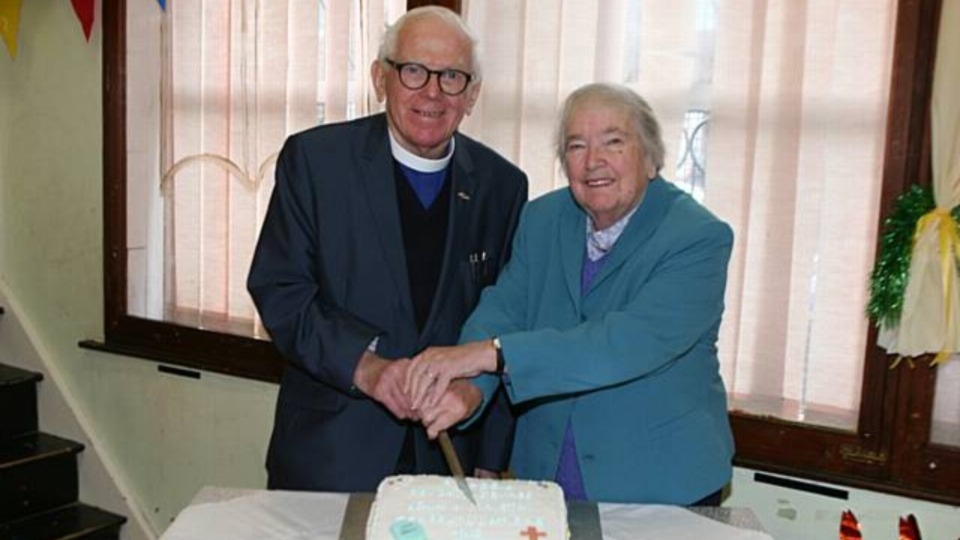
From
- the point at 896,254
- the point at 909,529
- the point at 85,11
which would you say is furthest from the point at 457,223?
the point at 85,11

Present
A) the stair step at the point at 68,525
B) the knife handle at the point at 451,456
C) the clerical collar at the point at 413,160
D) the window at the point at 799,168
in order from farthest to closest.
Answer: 1. the stair step at the point at 68,525
2. the window at the point at 799,168
3. the clerical collar at the point at 413,160
4. the knife handle at the point at 451,456

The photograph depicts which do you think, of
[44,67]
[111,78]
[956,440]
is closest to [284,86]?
[111,78]

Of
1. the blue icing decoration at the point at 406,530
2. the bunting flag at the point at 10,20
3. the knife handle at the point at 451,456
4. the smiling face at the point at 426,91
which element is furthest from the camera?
the bunting flag at the point at 10,20

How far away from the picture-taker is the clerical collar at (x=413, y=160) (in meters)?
1.99

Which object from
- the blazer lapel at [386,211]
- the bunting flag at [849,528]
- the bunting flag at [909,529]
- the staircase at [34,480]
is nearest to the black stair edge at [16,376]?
the staircase at [34,480]

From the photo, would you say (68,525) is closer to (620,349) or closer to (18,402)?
(18,402)

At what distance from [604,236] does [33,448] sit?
8.22ft

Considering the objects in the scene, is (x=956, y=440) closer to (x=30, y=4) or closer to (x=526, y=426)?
(x=526, y=426)

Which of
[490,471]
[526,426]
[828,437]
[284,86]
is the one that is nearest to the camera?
[526,426]

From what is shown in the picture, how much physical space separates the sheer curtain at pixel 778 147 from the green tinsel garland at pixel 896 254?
75 millimetres

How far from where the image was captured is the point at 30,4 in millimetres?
3441

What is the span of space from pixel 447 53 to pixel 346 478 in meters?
0.85

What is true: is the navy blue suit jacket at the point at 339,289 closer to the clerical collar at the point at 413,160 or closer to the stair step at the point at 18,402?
the clerical collar at the point at 413,160

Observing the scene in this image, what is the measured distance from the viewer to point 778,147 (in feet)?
7.39
